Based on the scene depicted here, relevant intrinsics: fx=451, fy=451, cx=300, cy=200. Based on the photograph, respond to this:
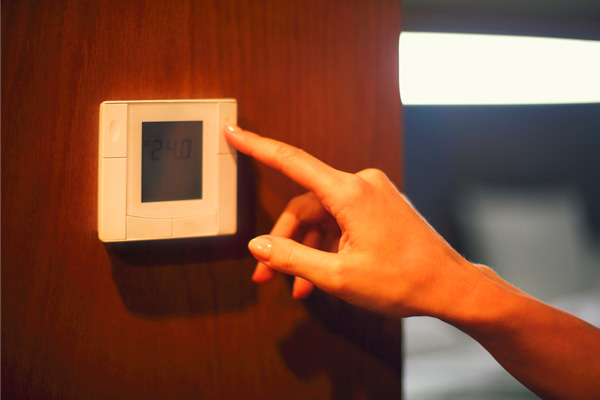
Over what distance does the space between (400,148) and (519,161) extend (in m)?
1.88

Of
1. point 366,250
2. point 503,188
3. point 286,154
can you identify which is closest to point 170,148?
point 286,154

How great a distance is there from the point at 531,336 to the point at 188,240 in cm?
39

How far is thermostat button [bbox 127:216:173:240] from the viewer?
445 millimetres

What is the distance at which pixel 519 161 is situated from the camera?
7.27ft

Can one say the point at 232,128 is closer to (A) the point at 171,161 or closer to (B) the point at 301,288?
(A) the point at 171,161

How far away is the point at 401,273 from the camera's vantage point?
43 cm

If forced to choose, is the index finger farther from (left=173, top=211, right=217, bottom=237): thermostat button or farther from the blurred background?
the blurred background

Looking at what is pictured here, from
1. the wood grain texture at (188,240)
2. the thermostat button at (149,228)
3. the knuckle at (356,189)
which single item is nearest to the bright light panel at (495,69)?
the wood grain texture at (188,240)

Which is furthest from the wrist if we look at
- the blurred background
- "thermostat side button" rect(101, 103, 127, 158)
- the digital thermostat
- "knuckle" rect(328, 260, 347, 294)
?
the blurred background

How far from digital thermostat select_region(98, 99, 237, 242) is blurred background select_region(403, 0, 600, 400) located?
5.33 feet

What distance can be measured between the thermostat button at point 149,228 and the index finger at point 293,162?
11 centimetres

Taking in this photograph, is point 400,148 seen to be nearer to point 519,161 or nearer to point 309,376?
point 309,376

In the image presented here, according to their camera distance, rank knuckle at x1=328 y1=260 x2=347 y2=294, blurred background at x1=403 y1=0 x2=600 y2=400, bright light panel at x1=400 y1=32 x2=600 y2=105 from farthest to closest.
→ blurred background at x1=403 y1=0 x2=600 y2=400
bright light panel at x1=400 y1=32 x2=600 y2=105
knuckle at x1=328 y1=260 x2=347 y2=294

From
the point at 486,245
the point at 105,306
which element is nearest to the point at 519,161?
the point at 486,245
